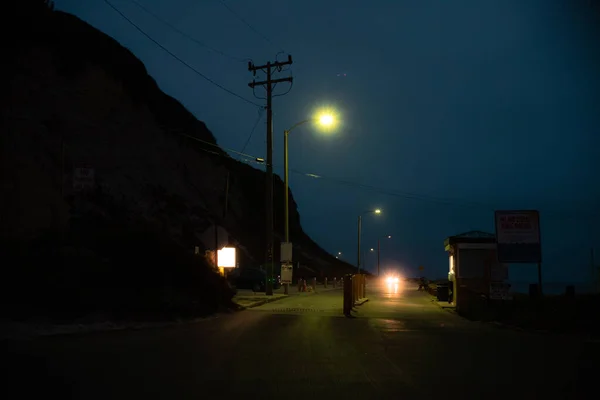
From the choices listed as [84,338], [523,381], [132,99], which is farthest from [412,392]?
[132,99]

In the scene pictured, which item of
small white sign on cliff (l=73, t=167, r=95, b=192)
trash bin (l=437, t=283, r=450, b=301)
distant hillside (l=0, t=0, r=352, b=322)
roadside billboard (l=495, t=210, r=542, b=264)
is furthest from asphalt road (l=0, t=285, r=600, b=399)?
trash bin (l=437, t=283, r=450, b=301)

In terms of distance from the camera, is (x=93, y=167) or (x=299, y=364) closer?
(x=299, y=364)

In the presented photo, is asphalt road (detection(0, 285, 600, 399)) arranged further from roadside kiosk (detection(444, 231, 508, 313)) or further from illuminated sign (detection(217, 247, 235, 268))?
roadside kiosk (detection(444, 231, 508, 313))

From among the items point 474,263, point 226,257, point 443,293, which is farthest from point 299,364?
point 443,293

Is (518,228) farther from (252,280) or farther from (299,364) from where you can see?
(252,280)

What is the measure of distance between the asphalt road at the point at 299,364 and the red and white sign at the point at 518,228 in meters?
7.83

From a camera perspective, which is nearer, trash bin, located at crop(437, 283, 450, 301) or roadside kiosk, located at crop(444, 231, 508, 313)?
roadside kiosk, located at crop(444, 231, 508, 313)

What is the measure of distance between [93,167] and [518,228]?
16.5m

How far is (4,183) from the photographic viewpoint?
Result: 2444 cm

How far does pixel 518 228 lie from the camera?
959 inches

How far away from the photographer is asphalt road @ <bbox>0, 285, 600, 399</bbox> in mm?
8367

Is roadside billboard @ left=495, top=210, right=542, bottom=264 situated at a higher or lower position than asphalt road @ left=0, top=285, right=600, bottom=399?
higher

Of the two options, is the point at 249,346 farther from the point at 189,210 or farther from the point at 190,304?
the point at 189,210

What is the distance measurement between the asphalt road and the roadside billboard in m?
7.64
